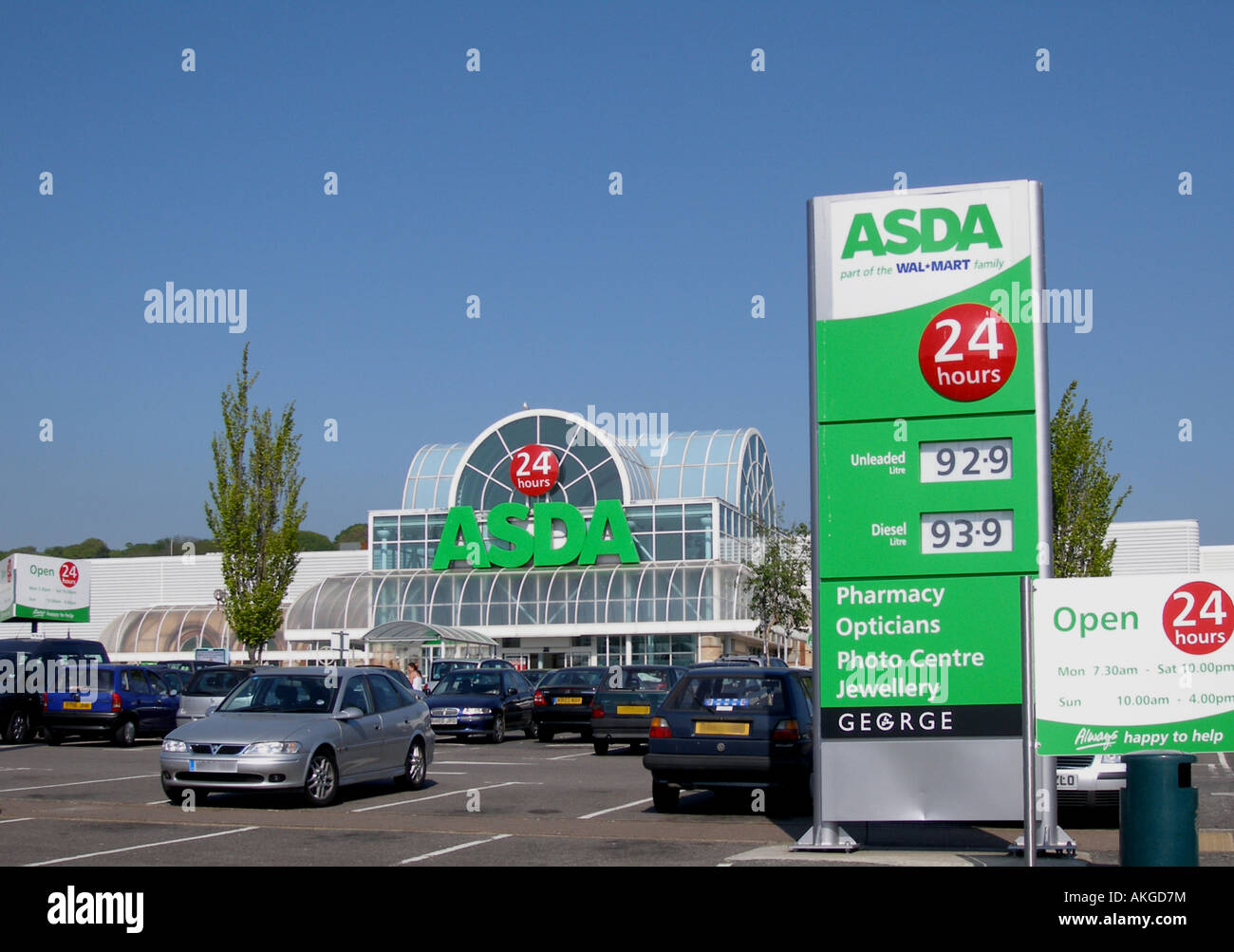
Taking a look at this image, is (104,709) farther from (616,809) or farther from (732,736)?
(732,736)

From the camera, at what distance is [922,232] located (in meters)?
11.2

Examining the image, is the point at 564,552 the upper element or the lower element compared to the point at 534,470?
lower

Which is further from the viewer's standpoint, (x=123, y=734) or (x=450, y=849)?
(x=123, y=734)

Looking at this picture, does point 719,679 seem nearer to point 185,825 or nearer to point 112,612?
point 185,825

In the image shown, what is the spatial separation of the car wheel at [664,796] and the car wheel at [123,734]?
1630 cm

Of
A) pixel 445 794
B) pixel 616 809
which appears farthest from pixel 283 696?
pixel 616 809

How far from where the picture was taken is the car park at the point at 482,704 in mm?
28422

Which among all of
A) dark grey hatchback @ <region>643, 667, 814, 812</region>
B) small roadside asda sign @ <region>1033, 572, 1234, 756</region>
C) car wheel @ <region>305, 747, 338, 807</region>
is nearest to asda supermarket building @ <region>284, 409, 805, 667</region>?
car wheel @ <region>305, 747, 338, 807</region>

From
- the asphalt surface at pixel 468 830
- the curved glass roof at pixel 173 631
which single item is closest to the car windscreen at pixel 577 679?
the asphalt surface at pixel 468 830

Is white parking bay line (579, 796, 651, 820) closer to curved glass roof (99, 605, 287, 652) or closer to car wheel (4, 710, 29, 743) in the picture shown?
car wheel (4, 710, 29, 743)

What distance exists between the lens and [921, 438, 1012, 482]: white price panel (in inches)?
431

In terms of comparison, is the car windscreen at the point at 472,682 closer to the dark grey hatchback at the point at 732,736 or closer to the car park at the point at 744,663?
the car park at the point at 744,663

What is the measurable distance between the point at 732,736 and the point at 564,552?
43.1 metres

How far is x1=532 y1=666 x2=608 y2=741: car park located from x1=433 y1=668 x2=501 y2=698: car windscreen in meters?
0.94
